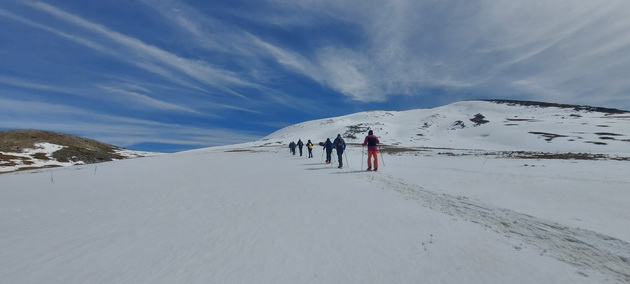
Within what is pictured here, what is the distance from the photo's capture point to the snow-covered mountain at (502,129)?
59.9m

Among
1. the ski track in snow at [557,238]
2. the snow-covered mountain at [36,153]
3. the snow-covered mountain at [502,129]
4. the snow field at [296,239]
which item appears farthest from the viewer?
the snow-covered mountain at [502,129]

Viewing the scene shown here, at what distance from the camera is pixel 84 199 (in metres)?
9.28

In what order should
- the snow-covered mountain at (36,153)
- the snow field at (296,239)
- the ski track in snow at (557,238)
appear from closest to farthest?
the snow field at (296,239) < the ski track in snow at (557,238) < the snow-covered mountain at (36,153)

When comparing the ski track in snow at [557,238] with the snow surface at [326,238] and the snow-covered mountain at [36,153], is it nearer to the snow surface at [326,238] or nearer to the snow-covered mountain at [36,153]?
the snow surface at [326,238]

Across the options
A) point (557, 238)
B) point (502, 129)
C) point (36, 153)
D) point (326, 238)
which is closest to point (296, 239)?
point (326, 238)

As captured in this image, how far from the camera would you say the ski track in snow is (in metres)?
3.69

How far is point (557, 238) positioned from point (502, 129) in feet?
327

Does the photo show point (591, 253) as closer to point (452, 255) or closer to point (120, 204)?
point (452, 255)

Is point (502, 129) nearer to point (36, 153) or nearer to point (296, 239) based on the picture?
point (296, 239)

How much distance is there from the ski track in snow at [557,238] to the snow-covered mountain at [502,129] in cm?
4059

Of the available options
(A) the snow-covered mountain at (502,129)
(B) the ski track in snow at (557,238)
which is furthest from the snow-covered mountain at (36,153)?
(B) the ski track in snow at (557,238)

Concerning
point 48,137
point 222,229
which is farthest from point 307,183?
point 48,137

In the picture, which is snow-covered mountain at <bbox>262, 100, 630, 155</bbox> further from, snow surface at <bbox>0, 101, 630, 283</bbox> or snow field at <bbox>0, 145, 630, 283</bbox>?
snow field at <bbox>0, 145, 630, 283</bbox>

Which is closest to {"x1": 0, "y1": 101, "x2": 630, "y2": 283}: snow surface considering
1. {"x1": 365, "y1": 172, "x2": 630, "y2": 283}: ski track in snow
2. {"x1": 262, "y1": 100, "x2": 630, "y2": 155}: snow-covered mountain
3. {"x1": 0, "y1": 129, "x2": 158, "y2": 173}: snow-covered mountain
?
{"x1": 365, "y1": 172, "x2": 630, "y2": 283}: ski track in snow
